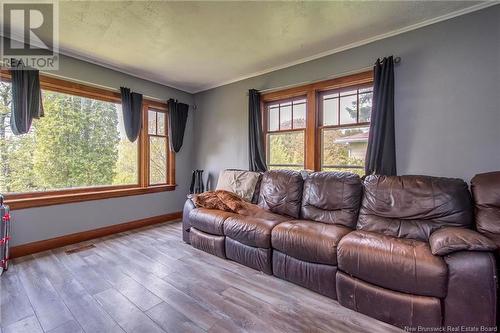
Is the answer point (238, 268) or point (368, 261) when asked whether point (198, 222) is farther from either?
point (368, 261)

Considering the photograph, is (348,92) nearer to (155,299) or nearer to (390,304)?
(390,304)

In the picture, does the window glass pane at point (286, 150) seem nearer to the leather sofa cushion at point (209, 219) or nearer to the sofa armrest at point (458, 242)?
the leather sofa cushion at point (209, 219)

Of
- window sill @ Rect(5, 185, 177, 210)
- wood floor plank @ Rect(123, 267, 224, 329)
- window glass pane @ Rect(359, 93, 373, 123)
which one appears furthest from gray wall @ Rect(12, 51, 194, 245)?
window glass pane @ Rect(359, 93, 373, 123)

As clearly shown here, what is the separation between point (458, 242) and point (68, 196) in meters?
4.25

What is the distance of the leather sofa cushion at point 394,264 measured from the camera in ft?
5.03

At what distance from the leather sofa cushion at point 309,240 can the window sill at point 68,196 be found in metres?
2.75

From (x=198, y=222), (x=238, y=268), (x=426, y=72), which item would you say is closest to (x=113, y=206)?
(x=198, y=222)

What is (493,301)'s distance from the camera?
1417 mm

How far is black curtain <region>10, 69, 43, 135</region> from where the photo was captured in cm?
274

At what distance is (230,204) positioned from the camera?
9.98ft

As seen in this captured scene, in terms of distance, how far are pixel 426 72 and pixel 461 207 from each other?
4.76ft

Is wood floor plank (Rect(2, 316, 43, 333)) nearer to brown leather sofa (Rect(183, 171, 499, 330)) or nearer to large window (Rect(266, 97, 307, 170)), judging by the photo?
brown leather sofa (Rect(183, 171, 499, 330))

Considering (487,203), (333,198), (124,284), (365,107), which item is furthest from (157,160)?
(487,203)

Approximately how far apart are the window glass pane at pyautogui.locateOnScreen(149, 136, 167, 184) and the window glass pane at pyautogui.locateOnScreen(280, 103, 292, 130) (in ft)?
7.65
